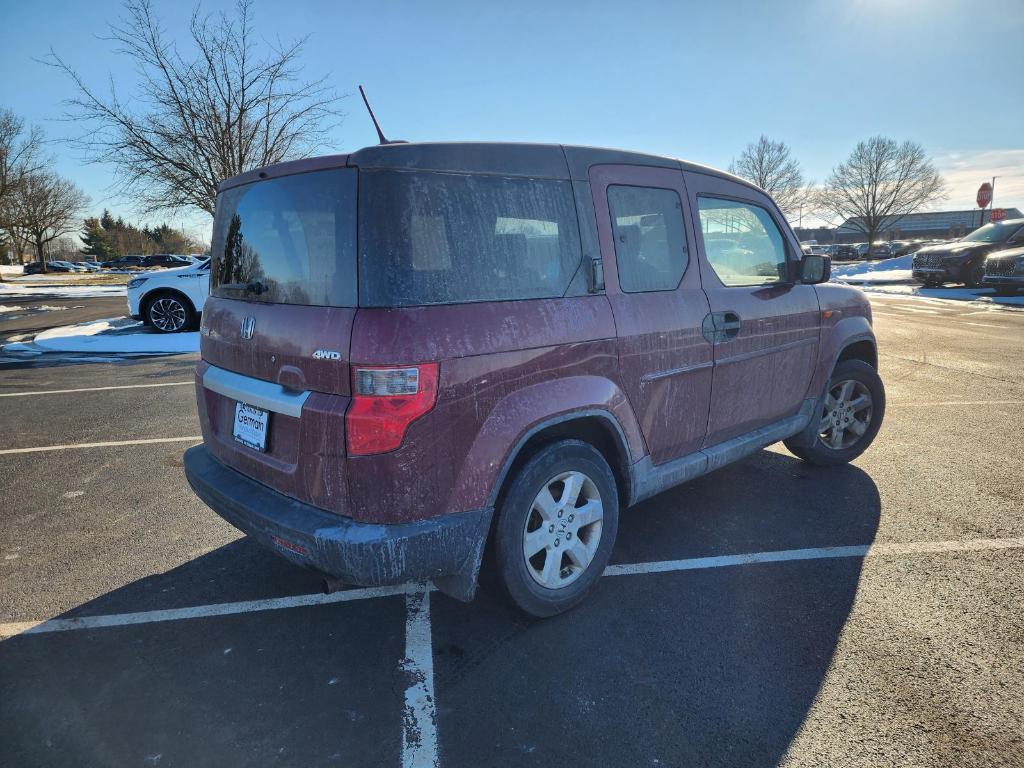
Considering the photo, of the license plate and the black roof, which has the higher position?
the black roof

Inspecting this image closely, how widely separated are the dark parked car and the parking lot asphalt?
1.35 feet

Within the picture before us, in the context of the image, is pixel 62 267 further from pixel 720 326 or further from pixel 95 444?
pixel 720 326

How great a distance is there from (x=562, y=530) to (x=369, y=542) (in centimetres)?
93

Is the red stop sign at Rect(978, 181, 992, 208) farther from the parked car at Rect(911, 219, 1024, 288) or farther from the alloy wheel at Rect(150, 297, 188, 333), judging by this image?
the alloy wheel at Rect(150, 297, 188, 333)

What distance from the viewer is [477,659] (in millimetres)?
2449

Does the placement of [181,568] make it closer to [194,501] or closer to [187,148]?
[194,501]

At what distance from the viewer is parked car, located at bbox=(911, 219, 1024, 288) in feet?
62.4

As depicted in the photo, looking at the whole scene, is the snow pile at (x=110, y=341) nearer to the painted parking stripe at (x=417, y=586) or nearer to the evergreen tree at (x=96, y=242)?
the painted parking stripe at (x=417, y=586)

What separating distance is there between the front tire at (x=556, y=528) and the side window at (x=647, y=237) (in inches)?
34.6

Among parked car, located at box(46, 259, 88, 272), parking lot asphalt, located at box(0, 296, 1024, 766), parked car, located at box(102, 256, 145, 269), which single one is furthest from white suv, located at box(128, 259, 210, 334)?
parked car, located at box(46, 259, 88, 272)

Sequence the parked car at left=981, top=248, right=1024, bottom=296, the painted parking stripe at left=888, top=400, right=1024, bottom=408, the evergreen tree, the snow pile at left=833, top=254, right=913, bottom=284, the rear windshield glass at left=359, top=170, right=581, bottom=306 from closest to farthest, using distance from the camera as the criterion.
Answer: the rear windshield glass at left=359, top=170, right=581, bottom=306 < the painted parking stripe at left=888, top=400, right=1024, bottom=408 < the parked car at left=981, top=248, right=1024, bottom=296 < the snow pile at left=833, top=254, right=913, bottom=284 < the evergreen tree

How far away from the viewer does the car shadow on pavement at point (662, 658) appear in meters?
2.02

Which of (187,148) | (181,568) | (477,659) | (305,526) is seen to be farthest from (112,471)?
(187,148)

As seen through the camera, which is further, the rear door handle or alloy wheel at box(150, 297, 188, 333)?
alloy wheel at box(150, 297, 188, 333)
